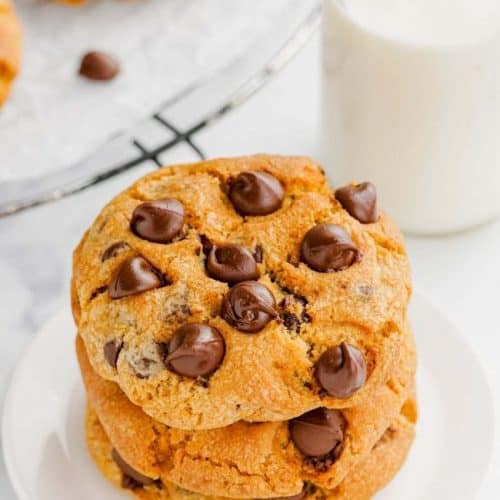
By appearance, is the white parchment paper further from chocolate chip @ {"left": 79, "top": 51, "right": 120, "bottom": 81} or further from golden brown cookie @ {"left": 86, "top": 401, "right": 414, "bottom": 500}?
golden brown cookie @ {"left": 86, "top": 401, "right": 414, "bottom": 500}

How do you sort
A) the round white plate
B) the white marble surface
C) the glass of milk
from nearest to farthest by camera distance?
the round white plate < the glass of milk < the white marble surface

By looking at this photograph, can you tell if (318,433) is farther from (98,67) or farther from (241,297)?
(98,67)

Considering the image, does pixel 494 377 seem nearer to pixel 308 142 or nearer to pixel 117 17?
pixel 308 142

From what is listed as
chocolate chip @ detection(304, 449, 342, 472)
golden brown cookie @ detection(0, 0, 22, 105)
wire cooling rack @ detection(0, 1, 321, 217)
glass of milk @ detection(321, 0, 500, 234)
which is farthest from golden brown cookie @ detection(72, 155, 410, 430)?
golden brown cookie @ detection(0, 0, 22, 105)

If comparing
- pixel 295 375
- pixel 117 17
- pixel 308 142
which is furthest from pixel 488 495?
pixel 117 17

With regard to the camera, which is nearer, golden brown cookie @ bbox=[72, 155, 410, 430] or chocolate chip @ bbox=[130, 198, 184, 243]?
golden brown cookie @ bbox=[72, 155, 410, 430]

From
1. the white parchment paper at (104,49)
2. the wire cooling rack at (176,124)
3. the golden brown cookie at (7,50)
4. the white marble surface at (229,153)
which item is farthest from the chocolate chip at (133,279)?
the golden brown cookie at (7,50)
